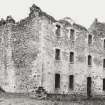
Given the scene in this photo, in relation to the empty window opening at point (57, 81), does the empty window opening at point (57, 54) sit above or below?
above

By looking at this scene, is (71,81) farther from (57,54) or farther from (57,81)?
(57,54)

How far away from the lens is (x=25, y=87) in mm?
28891

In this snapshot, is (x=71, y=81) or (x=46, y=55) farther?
(x=71, y=81)

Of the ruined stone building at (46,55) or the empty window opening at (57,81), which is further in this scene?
the empty window opening at (57,81)

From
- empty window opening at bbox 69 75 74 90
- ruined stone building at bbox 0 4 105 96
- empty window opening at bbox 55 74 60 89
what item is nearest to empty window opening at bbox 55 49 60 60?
ruined stone building at bbox 0 4 105 96

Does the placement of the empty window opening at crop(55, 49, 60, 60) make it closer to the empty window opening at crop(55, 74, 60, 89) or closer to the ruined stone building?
the ruined stone building

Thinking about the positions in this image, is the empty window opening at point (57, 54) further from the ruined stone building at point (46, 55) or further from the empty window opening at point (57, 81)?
the empty window opening at point (57, 81)

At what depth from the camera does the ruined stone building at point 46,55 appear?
28422 mm

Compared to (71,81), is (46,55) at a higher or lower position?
higher

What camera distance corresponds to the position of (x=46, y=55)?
28500 mm

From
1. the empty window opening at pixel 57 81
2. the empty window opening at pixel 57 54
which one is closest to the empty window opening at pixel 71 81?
the empty window opening at pixel 57 81

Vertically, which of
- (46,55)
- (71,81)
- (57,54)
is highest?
(57,54)

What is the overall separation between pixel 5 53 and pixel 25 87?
486 centimetres

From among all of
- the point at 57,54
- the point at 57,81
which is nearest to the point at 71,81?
the point at 57,81
